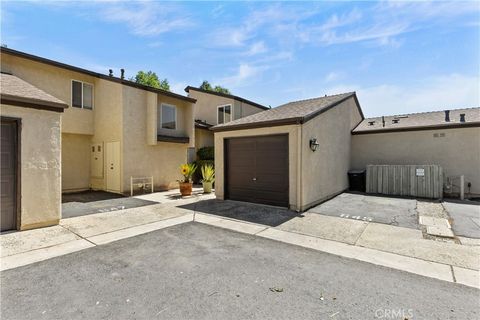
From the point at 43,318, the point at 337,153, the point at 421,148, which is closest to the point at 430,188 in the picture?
the point at 421,148

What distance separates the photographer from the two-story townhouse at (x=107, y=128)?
1084 cm

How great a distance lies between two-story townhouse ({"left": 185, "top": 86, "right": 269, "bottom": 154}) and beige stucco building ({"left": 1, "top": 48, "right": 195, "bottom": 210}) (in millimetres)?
4007

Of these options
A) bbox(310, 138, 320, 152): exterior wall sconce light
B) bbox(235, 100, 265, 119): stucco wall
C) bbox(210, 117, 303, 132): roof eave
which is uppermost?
bbox(235, 100, 265, 119): stucco wall

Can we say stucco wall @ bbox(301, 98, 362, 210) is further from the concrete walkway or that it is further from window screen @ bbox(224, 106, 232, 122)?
window screen @ bbox(224, 106, 232, 122)

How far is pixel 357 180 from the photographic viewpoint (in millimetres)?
12188

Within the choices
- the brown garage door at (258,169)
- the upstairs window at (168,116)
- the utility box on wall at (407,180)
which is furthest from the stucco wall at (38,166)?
the utility box on wall at (407,180)

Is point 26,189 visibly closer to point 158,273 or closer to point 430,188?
point 158,273

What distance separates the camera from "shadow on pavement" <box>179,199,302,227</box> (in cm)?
675

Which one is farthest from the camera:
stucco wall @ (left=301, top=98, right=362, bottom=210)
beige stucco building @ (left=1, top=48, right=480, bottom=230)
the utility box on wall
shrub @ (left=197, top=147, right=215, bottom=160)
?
shrub @ (left=197, top=147, right=215, bottom=160)

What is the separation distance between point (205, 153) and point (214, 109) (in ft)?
15.4

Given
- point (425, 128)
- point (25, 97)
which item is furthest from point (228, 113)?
point (25, 97)

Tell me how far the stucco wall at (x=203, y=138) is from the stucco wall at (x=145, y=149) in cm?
262

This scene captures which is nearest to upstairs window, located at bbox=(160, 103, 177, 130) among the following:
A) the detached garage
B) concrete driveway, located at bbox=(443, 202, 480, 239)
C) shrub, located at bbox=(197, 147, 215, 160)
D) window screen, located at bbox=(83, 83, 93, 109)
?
shrub, located at bbox=(197, 147, 215, 160)

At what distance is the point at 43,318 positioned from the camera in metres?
2.56
